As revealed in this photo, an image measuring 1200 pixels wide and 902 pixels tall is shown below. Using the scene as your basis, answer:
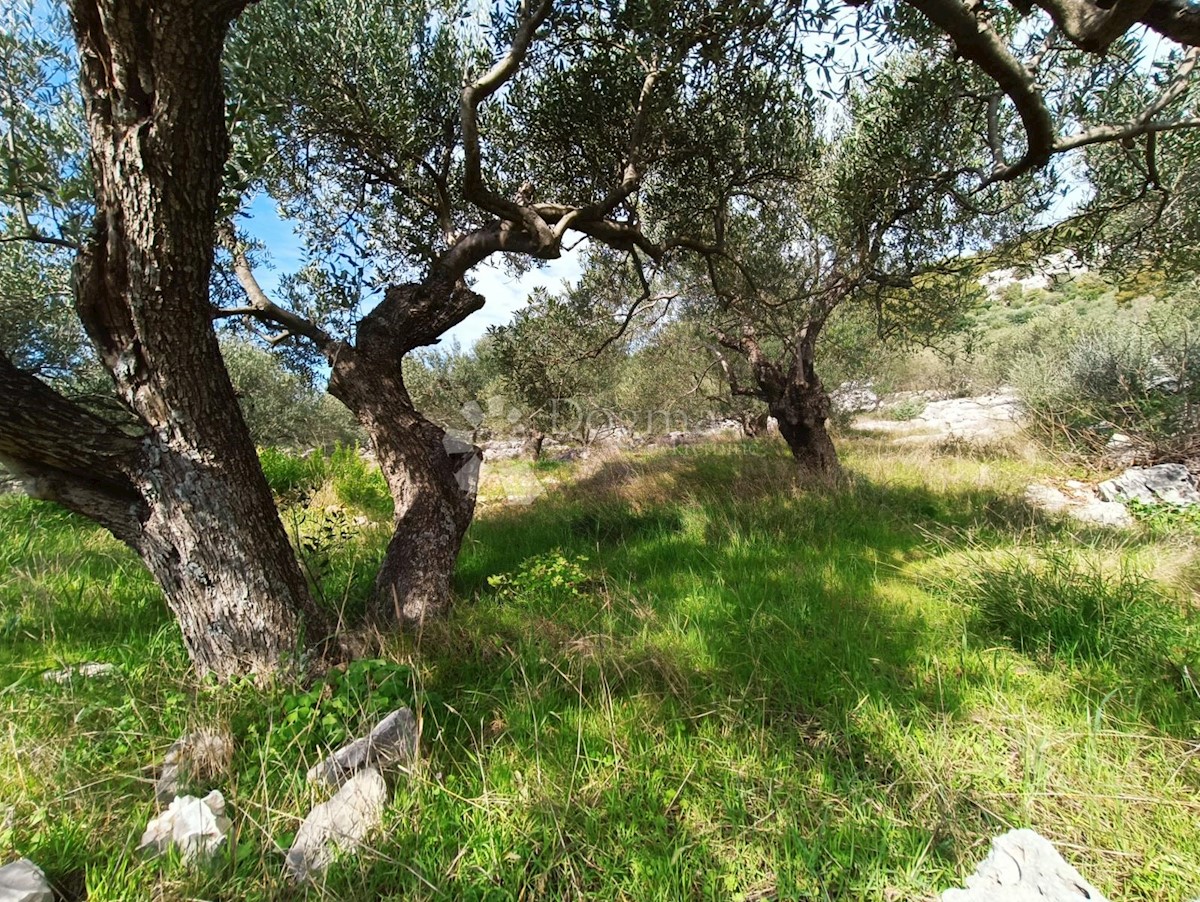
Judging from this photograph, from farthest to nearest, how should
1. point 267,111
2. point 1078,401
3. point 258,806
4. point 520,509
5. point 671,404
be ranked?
1. point 671,404
2. point 1078,401
3. point 520,509
4. point 267,111
5. point 258,806

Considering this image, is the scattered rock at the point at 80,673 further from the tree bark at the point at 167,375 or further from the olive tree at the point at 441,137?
the olive tree at the point at 441,137

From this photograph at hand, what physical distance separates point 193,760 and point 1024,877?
300 centimetres

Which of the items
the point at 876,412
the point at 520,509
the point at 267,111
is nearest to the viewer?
the point at 267,111

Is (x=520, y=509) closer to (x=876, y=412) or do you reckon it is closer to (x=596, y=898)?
(x=596, y=898)

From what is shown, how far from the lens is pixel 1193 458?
6457 millimetres

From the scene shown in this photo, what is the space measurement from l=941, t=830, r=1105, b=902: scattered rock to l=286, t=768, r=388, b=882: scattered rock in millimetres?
1942

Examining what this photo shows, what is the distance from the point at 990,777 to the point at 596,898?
5.41 ft

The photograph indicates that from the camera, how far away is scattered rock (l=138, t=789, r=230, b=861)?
156 centimetres

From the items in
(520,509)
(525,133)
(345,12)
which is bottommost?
(520,509)

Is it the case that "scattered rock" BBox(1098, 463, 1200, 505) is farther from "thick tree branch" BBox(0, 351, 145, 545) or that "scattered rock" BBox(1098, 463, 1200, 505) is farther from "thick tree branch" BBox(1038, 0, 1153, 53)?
"thick tree branch" BBox(0, 351, 145, 545)

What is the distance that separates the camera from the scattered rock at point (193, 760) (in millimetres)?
1824

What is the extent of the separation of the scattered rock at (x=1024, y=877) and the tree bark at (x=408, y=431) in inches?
126

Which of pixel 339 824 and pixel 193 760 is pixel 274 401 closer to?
pixel 193 760

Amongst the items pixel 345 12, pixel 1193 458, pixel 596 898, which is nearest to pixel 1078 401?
pixel 1193 458
